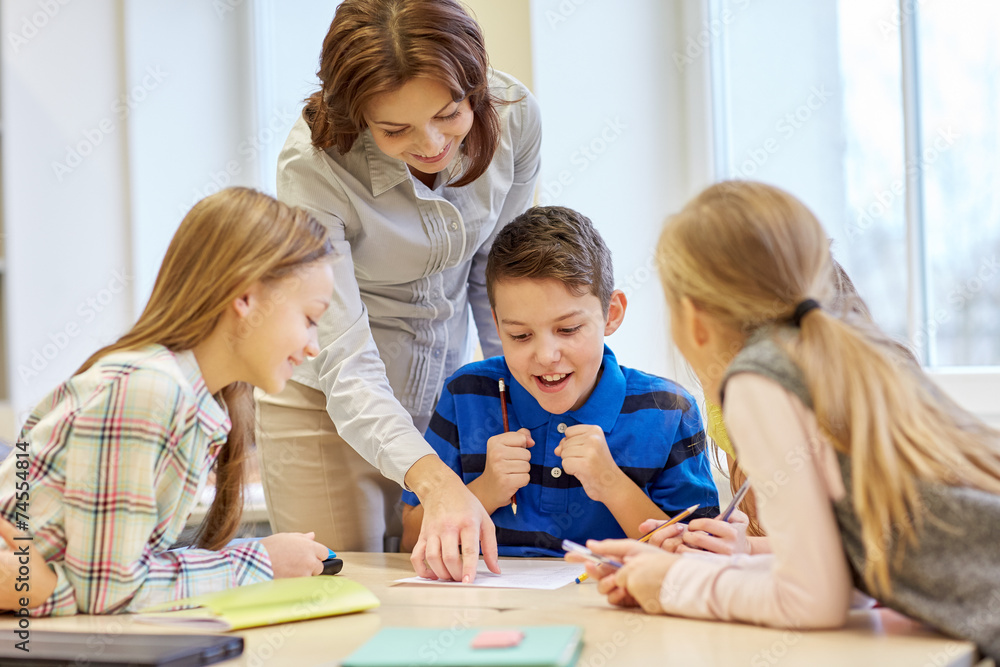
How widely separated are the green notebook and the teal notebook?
0.43ft

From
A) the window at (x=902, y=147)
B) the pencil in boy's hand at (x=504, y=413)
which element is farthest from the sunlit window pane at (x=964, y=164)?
the pencil in boy's hand at (x=504, y=413)

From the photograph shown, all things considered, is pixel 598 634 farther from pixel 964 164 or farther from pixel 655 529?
pixel 964 164

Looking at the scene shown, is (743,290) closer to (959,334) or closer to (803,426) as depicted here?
(803,426)

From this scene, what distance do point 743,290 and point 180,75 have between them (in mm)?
2379

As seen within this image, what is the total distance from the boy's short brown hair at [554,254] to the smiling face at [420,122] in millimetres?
190

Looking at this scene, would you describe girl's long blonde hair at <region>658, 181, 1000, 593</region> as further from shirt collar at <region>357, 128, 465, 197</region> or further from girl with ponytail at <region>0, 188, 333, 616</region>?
shirt collar at <region>357, 128, 465, 197</region>

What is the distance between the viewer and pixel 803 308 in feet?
2.87

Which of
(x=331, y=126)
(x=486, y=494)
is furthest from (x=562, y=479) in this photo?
(x=331, y=126)

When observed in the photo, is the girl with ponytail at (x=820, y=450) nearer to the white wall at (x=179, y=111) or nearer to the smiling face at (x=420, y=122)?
the smiling face at (x=420, y=122)

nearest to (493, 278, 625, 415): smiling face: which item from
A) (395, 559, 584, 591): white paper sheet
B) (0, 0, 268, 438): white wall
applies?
(395, 559, 584, 591): white paper sheet

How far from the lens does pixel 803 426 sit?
83cm

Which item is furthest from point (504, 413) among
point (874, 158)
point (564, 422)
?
point (874, 158)

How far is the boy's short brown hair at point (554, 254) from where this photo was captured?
1489 millimetres

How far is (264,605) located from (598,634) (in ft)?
1.18
